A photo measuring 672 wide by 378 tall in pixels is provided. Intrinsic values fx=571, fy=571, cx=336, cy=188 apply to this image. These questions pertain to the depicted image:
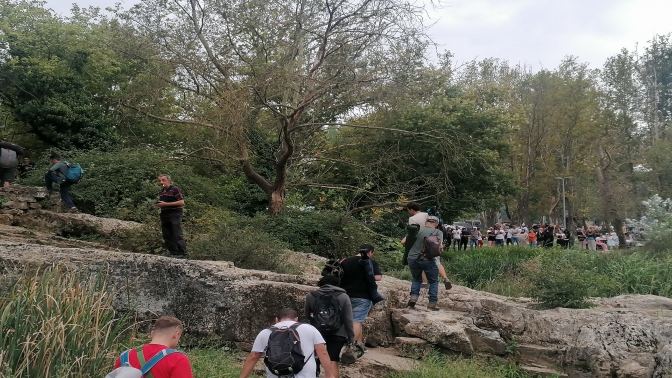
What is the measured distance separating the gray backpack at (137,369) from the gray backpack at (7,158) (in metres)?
10.7

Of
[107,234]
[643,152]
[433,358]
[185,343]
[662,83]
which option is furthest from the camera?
[662,83]

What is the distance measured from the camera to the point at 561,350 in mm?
7352

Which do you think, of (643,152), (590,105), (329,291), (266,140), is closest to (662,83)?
(643,152)

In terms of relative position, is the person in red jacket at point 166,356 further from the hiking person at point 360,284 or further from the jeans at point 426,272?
the jeans at point 426,272

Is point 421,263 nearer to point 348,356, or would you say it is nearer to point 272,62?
point 348,356

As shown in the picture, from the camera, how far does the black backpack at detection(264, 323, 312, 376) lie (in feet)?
14.4

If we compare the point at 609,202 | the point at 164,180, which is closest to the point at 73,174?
the point at 164,180

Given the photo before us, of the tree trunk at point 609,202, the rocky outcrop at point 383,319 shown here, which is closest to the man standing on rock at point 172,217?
the rocky outcrop at point 383,319

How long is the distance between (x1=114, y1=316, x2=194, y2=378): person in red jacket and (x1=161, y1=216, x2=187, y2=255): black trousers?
5.02 m

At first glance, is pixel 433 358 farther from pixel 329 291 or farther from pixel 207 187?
pixel 207 187

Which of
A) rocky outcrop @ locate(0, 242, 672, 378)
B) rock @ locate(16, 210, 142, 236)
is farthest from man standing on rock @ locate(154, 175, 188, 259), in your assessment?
rock @ locate(16, 210, 142, 236)

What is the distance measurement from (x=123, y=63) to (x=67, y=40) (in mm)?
2253

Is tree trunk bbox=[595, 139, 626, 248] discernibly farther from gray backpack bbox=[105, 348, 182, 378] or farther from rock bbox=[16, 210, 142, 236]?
gray backpack bbox=[105, 348, 182, 378]

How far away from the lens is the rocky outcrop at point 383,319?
681 cm
